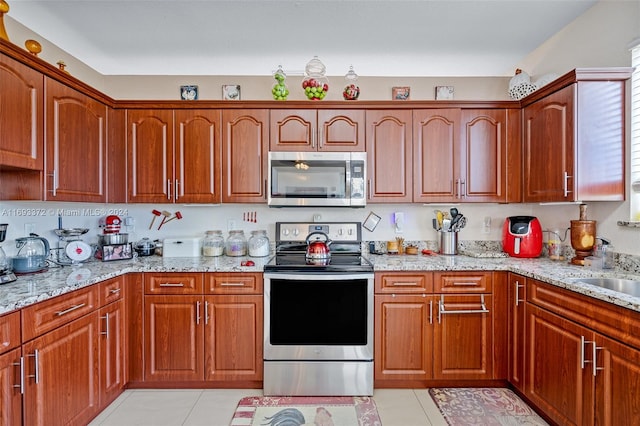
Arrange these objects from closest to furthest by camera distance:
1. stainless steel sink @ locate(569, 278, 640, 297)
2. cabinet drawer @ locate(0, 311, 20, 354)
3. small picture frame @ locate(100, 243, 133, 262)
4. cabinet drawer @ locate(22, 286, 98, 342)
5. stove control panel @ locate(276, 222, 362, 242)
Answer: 1. cabinet drawer @ locate(0, 311, 20, 354)
2. cabinet drawer @ locate(22, 286, 98, 342)
3. stainless steel sink @ locate(569, 278, 640, 297)
4. small picture frame @ locate(100, 243, 133, 262)
5. stove control panel @ locate(276, 222, 362, 242)

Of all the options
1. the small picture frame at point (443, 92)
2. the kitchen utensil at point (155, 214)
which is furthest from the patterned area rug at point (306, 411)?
the small picture frame at point (443, 92)

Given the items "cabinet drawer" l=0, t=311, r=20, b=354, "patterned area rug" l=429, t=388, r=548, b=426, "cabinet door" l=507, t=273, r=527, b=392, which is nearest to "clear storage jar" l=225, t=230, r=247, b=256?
"cabinet drawer" l=0, t=311, r=20, b=354

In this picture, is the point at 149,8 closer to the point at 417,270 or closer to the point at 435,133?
the point at 435,133

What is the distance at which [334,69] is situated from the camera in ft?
9.70

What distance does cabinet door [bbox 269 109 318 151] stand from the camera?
2.59m

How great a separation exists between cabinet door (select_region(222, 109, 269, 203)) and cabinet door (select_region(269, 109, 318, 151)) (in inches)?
2.6

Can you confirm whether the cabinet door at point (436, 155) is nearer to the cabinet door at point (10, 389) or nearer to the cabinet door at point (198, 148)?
the cabinet door at point (198, 148)

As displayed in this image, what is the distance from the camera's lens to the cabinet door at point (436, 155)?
8.56 feet

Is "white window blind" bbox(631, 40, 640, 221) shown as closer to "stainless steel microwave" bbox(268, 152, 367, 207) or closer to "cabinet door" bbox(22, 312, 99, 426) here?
"stainless steel microwave" bbox(268, 152, 367, 207)

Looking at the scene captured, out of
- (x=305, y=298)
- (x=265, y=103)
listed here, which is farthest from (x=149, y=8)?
(x=305, y=298)

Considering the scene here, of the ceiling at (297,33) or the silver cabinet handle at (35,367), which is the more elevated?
the ceiling at (297,33)

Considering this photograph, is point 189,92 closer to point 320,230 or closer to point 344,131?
point 344,131

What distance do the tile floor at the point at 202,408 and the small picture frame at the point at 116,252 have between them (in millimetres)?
976

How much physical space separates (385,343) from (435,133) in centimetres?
169
